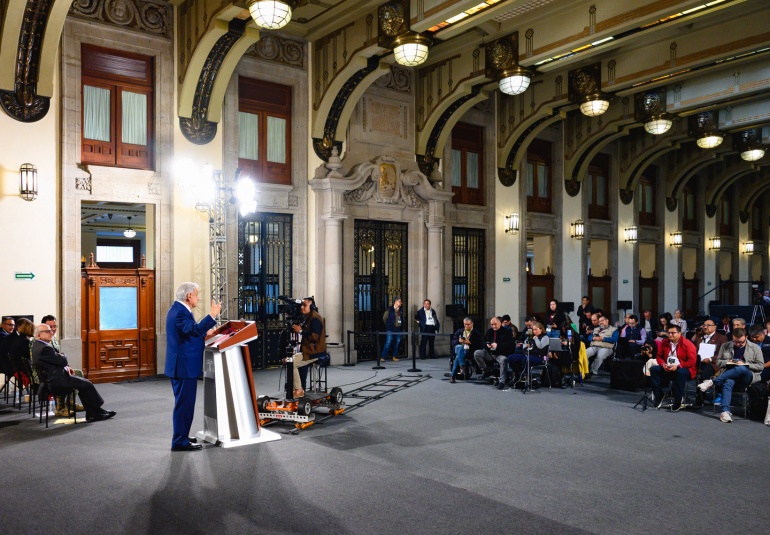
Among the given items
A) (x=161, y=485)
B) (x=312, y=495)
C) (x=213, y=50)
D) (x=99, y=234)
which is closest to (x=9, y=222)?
(x=213, y=50)

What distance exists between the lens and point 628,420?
8125 millimetres

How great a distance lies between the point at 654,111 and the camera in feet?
51.2

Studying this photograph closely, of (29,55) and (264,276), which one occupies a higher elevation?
(29,55)

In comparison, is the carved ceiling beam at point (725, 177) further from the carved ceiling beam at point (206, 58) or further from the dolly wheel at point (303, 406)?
the dolly wheel at point (303, 406)

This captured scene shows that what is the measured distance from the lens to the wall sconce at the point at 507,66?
495 inches

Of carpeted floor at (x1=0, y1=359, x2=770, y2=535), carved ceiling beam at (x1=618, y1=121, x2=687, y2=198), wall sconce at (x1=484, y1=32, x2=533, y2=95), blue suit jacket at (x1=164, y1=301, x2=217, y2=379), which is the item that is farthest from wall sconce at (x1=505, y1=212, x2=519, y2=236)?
blue suit jacket at (x1=164, y1=301, x2=217, y2=379)

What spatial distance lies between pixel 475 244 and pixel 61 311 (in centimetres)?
985

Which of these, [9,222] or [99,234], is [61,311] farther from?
[99,234]

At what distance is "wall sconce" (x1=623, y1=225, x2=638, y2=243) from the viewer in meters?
20.0

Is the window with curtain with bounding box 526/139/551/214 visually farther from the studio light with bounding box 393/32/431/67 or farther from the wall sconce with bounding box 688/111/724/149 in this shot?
the studio light with bounding box 393/32/431/67

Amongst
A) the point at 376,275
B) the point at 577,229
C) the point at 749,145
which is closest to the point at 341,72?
the point at 376,275

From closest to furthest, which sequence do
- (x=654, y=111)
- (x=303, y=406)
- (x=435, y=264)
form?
1. (x=303, y=406)
2. (x=435, y=264)
3. (x=654, y=111)

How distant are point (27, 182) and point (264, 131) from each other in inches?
181

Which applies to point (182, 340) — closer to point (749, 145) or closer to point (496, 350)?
point (496, 350)
